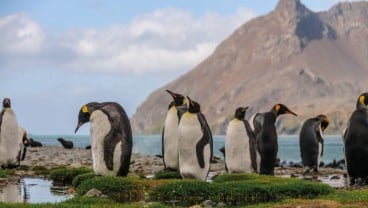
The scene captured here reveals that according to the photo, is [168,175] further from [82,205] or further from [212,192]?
[82,205]

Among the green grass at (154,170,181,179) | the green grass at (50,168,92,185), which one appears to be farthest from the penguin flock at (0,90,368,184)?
the green grass at (50,168,92,185)

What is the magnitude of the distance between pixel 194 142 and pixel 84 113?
2870 mm

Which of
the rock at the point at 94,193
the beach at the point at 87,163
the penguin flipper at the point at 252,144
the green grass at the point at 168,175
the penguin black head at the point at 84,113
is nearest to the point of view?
the rock at the point at 94,193

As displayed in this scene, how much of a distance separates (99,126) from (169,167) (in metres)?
4.40

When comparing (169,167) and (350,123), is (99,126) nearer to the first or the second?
(169,167)

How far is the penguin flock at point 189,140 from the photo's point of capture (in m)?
15.0

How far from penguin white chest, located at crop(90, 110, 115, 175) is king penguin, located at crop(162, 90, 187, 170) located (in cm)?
343

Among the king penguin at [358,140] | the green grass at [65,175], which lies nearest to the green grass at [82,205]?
the green grass at [65,175]

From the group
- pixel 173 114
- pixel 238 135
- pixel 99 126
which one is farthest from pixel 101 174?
pixel 238 135

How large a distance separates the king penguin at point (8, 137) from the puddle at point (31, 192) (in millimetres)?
3708

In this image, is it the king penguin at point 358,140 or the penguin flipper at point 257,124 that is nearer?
the king penguin at point 358,140

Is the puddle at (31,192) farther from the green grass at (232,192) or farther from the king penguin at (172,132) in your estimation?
the king penguin at (172,132)

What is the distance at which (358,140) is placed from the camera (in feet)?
55.0

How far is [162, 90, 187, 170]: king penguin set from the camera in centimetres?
1811
